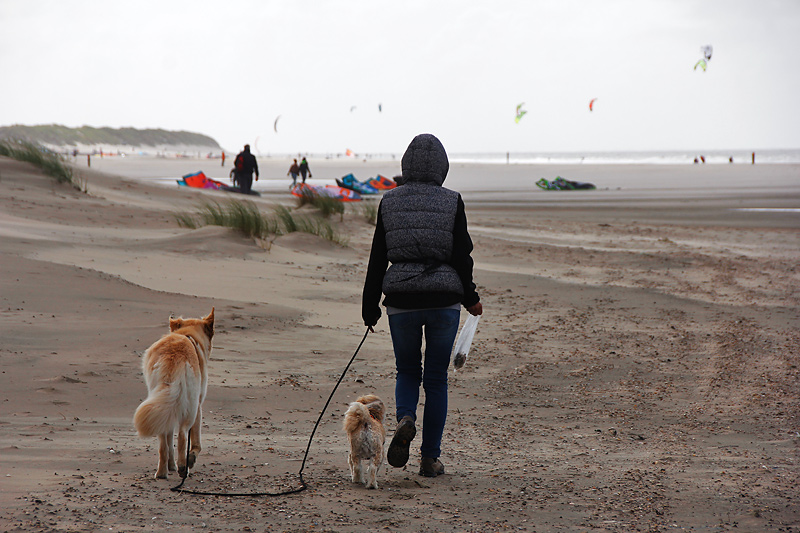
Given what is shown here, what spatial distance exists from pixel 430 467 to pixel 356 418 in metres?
0.60

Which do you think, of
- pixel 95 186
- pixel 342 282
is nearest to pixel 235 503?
pixel 342 282

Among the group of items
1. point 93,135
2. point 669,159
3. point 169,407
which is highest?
point 93,135

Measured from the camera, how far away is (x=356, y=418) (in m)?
4.09

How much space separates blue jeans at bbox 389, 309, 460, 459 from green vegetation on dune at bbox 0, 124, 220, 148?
477 feet

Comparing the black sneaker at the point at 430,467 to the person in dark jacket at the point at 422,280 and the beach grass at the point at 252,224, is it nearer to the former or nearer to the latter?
the person in dark jacket at the point at 422,280

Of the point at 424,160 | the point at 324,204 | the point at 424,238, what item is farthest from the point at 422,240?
the point at 324,204

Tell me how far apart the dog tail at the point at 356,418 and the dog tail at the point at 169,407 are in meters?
0.80

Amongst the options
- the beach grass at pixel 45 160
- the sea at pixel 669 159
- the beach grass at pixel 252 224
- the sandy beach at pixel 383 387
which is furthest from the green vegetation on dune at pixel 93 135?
the sandy beach at pixel 383 387

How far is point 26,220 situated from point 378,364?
28.5 feet

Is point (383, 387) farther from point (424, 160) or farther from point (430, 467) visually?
point (424, 160)

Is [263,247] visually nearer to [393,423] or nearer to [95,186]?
[393,423]

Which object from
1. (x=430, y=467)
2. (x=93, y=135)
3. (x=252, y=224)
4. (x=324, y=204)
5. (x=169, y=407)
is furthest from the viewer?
(x=93, y=135)

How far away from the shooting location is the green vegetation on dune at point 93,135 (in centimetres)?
14900

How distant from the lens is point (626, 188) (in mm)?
39000
